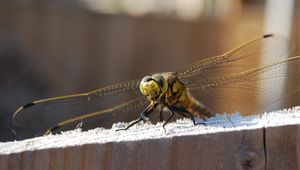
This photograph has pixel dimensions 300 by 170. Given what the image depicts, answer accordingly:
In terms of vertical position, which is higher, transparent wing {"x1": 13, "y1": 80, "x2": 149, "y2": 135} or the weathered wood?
transparent wing {"x1": 13, "y1": 80, "x2": 149, "y2": 135}

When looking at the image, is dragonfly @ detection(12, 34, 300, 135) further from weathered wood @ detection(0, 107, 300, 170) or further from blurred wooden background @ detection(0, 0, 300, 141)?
blurred wooden background @ detection(0, 0, 300, 141)

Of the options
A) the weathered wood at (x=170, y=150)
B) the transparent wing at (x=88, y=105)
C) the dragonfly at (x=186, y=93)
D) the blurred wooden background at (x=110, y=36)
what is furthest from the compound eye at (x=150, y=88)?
the blurred wooden background at (x=110, y=36)

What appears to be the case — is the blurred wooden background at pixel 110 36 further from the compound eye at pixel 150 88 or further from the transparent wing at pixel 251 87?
the compound eye at pixel 150 88

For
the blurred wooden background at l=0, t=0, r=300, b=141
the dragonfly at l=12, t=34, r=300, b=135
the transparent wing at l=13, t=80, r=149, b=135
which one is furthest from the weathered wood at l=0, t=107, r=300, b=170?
the blurred wooden background at l=0, t=0, r=300, b=141

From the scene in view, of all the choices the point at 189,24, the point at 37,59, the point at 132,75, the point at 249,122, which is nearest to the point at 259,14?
the point at 189,24

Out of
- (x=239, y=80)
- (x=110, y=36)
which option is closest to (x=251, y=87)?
(x=239, y=80)

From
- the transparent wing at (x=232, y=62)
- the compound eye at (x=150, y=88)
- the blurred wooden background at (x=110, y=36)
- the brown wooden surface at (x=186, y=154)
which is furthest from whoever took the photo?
the blurred wooden background at (x=110, y=36)
